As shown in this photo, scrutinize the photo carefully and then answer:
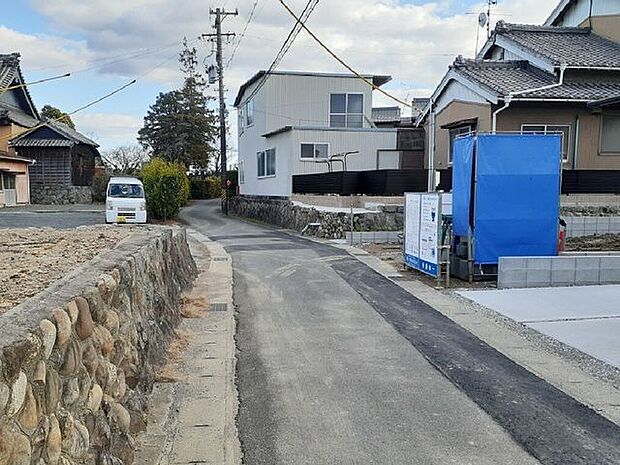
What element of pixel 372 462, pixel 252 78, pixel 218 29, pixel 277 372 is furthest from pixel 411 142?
pixel 372 462

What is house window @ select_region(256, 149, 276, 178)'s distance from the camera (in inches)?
988

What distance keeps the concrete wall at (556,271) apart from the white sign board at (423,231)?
1196 mm


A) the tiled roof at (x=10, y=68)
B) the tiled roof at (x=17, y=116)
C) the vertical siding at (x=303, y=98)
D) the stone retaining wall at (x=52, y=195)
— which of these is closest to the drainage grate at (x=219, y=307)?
the vertical siding at (x=303, y=98)

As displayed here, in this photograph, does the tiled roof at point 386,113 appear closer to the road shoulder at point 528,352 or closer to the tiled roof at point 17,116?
the tiled roof at point 17,116

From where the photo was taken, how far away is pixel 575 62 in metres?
16.7

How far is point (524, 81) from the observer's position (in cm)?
1702

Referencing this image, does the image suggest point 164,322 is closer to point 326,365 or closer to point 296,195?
point 326,365

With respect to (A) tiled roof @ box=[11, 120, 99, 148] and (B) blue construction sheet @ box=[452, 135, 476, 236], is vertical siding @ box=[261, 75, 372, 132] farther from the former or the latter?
(B) blue construction sheet @ box=[452, 135, 476, 236]

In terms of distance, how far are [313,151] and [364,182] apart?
436cm

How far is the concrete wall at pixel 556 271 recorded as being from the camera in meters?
8.87

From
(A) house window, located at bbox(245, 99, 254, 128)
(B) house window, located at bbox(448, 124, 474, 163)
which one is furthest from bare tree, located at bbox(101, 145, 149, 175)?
(B) house window, located at bbox(448, 124, 474, 163)

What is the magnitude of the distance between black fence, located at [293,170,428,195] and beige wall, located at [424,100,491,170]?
2.30m

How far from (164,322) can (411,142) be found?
60.3ft

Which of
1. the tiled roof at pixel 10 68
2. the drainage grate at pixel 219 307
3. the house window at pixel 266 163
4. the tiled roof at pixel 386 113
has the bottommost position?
the drainage grate at pixel 219 307
